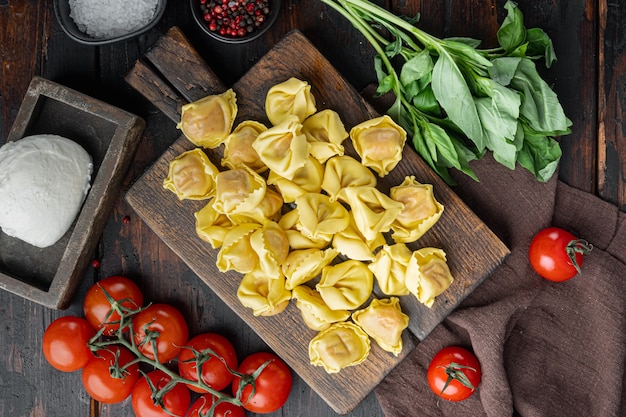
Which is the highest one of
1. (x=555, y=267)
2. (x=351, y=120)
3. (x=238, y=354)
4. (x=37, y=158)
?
(x=351, y=120)

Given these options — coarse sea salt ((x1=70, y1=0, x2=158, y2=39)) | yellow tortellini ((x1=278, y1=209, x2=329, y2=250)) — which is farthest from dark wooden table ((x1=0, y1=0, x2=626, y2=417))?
yellow tortellini ((x1=278, y1=209, x2=329, y2=250))

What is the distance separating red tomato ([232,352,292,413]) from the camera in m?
1.74

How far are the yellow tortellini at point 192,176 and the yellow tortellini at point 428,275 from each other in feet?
1.75

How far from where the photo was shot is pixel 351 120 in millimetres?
1725

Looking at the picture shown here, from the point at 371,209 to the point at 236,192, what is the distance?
0.33 m

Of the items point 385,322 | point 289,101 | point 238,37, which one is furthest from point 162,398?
point 238,37

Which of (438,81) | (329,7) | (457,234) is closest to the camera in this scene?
(438,81)

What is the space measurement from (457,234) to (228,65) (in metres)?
0.76

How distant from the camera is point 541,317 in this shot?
1.82m

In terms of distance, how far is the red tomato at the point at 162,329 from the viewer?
1.76 m

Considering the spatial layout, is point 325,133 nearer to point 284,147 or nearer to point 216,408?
point 284,147

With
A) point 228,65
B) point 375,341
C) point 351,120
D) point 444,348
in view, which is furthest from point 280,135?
point 444,348

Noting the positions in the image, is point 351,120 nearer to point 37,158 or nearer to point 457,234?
point 457,234

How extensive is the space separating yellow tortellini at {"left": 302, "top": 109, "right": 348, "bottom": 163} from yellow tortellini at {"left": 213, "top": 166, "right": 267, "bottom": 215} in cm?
16
